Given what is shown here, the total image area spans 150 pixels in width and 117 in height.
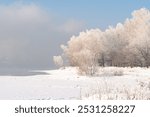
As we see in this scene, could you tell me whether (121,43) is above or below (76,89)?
above

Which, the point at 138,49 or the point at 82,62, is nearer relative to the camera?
the point at 82,62

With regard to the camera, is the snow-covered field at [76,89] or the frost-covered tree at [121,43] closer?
the snow-covered field at [76,89]

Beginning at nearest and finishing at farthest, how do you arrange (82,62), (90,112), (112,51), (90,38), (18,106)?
(90,112), (18,106), (82,62), (90,38), (112,51)

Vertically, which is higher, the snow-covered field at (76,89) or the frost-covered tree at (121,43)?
the frost-covered tree at (121,43)

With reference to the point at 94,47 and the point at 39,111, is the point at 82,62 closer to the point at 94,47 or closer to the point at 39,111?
the point at 94,47

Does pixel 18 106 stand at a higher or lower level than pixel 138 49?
lower

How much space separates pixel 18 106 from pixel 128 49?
119 feet

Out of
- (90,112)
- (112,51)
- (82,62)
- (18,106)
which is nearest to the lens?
(90,112)

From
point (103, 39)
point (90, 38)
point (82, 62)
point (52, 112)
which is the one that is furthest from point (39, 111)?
point (103, 39)

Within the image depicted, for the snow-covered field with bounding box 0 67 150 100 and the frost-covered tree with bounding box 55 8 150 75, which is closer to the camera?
the snow-covered field with bounding box 0 67 150 100

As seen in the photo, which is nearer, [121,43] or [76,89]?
[76,89]

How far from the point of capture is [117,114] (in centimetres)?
842

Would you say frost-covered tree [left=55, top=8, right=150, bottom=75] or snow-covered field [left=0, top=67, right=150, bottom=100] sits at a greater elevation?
frost-covered tree [left=55, top=8, right=150, bottom=75]

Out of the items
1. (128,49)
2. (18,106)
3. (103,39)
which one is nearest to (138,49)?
(128,49)
